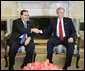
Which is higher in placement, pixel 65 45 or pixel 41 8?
pixel 41 8

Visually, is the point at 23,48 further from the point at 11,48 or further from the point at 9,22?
the point at 9,22

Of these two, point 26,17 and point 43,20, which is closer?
point 26,17

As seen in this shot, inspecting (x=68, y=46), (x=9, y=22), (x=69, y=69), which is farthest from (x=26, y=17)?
(x=69, y=69)

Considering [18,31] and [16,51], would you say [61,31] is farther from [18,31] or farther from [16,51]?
[16,51]

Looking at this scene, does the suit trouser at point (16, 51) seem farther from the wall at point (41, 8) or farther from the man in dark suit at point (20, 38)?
the wall at point (41, 8)

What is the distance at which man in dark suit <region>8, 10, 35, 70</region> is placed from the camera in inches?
124

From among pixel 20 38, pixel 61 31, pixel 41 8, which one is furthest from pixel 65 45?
pixel 41 8

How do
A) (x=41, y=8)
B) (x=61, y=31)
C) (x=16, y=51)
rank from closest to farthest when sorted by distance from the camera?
1. (x=16, y=51)
2. (x=61, y=31)
3. (x=41, y=8)

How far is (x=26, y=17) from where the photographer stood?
3.28m

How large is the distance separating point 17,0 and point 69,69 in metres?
2.12

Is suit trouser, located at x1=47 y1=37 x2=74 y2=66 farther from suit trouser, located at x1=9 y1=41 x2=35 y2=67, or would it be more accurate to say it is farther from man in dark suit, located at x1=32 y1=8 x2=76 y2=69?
suit trouser, located at x1=9 y1=41 x2=35 y2=67

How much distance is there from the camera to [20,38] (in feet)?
10.7

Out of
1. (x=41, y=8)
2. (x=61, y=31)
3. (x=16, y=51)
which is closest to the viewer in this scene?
(x=16, y=51)

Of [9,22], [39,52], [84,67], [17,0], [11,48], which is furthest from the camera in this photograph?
[17,0]
